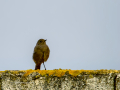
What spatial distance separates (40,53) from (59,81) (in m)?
1.86

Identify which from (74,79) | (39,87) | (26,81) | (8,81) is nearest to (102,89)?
(74,79)

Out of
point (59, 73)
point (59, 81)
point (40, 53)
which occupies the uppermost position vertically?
point (40, 53)

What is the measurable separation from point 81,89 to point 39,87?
1.79 feet

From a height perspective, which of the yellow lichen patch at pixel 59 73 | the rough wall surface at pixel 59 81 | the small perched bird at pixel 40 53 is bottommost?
the rough wall surface at pixel 59 81

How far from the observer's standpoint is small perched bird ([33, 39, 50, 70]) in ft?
13.8

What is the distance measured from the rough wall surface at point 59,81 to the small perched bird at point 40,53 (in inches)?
67.9

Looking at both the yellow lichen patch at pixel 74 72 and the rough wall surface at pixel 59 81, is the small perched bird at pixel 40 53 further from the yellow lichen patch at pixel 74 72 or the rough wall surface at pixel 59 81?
the yellow lichen patch at pixel 74 72

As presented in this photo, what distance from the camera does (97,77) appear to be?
2430mm

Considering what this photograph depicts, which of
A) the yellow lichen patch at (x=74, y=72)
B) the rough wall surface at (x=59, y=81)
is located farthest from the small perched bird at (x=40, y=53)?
the yellow lichen patch at (x=74, y=72)

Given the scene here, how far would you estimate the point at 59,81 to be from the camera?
7.95ft

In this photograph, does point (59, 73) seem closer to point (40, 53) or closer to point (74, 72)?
point (74, 72)

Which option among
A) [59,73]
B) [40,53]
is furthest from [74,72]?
[40,53]

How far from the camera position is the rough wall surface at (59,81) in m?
2.38

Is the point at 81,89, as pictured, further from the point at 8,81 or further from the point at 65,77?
the point at 8,81
